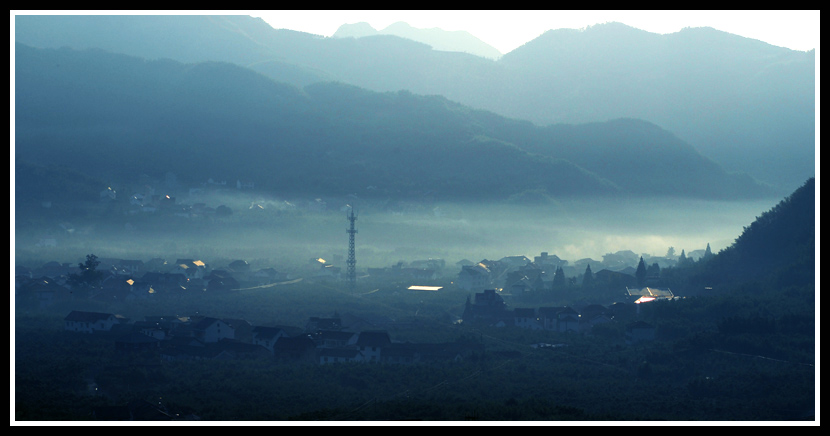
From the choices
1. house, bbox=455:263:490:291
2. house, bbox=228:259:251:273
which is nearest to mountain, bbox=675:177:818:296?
house, bbox=455:263:490:291

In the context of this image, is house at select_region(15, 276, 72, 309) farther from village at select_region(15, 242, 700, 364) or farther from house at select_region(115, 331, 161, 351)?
house at select_region(115, 331, 161, 351)

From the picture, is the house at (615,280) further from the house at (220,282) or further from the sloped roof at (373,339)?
the house at (220,282)

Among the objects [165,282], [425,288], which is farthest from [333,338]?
[425,288]

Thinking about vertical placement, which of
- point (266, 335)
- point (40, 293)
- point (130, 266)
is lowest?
point (266, 335)

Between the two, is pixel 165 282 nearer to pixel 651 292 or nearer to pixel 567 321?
pixel 567 321

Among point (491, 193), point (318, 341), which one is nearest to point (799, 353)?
point (318, 341)
